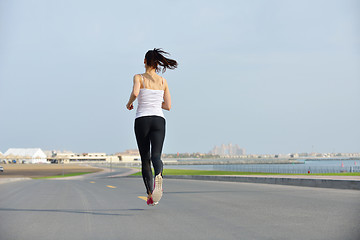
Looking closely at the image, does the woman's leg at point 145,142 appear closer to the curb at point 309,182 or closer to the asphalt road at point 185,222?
the asphalt road at point 185,222

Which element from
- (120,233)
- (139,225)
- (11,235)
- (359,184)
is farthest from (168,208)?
(359,184)

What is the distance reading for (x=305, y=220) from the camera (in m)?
5.96

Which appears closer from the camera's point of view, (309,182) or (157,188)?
(157,188)

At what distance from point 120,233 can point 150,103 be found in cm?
229

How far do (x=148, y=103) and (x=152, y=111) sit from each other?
0.51 feet

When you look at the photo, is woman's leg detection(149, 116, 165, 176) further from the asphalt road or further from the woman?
the asphalt road

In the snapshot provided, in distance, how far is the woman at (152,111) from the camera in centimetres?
663

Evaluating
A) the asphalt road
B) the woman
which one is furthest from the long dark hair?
the asphalt road

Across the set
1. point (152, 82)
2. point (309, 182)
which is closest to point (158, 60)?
point (152, 82)

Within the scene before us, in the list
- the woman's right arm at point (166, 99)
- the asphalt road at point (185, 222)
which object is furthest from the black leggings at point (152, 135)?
the asphalt road at point (185, 222)

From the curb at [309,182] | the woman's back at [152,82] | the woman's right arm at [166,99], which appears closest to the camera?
the woman's back at [152,82]

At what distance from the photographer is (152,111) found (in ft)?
21.9

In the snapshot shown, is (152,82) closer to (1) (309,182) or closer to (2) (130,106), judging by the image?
(2) (130,106)

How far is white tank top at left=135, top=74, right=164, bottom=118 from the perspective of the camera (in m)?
6.69
